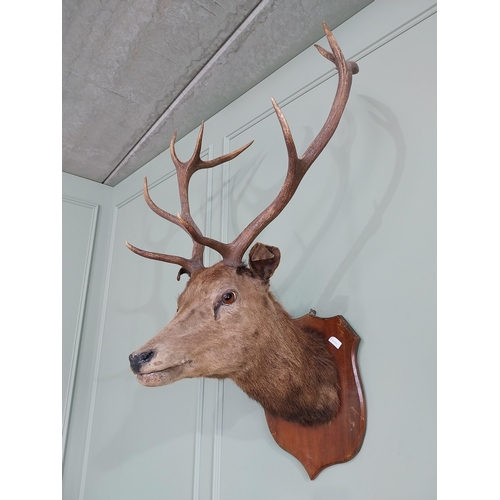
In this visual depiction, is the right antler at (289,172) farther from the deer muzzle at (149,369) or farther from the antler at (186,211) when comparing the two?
the deer muzzle at (149,369)

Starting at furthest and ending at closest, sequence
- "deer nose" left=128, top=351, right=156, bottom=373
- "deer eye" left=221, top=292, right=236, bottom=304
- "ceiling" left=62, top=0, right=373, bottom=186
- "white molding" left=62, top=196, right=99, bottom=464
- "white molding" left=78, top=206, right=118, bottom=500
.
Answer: "white molding" left=62, top=196, right=99, bottom=464 < "white molding" left=78, top=206, right=118, bottom=500 < "ceiling" left=62, top=0, right=373, bottom=186 < "deer eye" left=221, top=292, right=236, bottom=304 < "deer nose" left=128, top=351, right=156, bottom=373

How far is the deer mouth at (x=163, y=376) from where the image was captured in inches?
45.3

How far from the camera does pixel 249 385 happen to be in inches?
52.2

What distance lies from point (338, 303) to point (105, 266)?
2.32m

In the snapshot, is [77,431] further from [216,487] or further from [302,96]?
[302,96]

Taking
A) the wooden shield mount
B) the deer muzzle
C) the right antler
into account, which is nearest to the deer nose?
the deer muzzle

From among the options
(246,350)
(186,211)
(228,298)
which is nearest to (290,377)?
(246,350)

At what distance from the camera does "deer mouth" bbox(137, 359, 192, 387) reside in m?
1.15

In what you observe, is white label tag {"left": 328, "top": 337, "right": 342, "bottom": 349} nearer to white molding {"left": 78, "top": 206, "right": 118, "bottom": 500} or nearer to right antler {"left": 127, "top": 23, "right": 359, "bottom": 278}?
right antler {"left": 127, "top": 23, "right": 359, "bottom": 278}

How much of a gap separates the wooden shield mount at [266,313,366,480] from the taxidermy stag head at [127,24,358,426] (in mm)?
35

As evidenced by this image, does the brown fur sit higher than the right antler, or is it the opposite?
the right antler

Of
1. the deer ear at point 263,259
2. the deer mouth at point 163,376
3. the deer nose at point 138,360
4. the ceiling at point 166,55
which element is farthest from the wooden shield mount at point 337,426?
the ceiling at point 166,55

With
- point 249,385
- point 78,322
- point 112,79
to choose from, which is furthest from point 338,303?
point 78,322

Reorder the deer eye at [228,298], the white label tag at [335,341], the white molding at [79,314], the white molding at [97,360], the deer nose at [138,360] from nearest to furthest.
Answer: the deer nose at [138,360]
the deer eye at [228,298]
the white label tag at [335,341]
the white molding at [97,360]
the white molding at [79,314]
